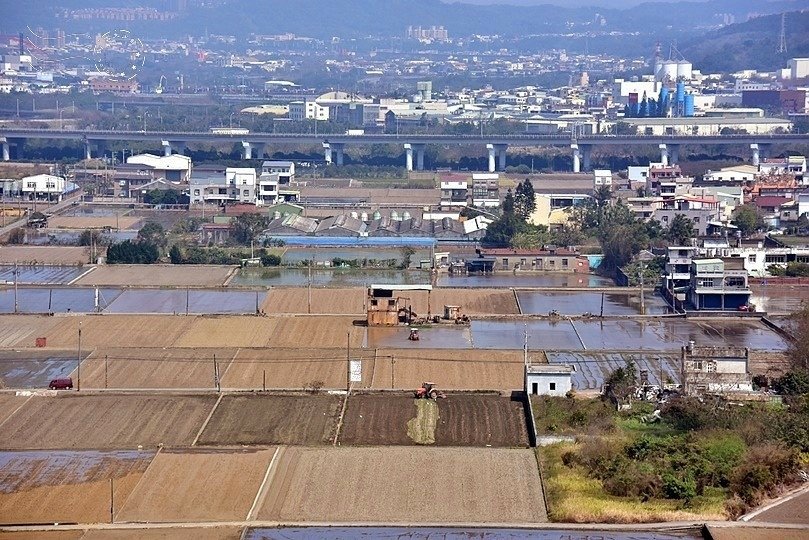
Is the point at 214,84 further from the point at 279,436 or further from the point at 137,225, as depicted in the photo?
the point at 279,436

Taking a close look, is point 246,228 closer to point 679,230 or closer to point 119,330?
point 679,230

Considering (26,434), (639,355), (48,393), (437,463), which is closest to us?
(437,463)

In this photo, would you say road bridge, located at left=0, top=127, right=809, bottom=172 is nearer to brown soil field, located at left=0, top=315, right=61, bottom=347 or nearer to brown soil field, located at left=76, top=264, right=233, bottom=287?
brown soil field, located at left=76, top=264, right=233, bottom=287

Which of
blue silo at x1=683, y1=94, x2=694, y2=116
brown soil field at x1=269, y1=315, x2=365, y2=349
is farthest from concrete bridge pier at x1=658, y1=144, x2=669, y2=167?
brown soil field at x1=269, y1=315, x2=365, y2=349

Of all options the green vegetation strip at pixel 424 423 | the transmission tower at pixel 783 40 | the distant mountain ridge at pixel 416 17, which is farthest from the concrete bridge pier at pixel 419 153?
the distant mountain ridge at pixel 416 17

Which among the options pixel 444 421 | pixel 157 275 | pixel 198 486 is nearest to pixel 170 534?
pixel 198 486

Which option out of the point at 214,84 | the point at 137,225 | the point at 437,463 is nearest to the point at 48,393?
the point at 437,463
